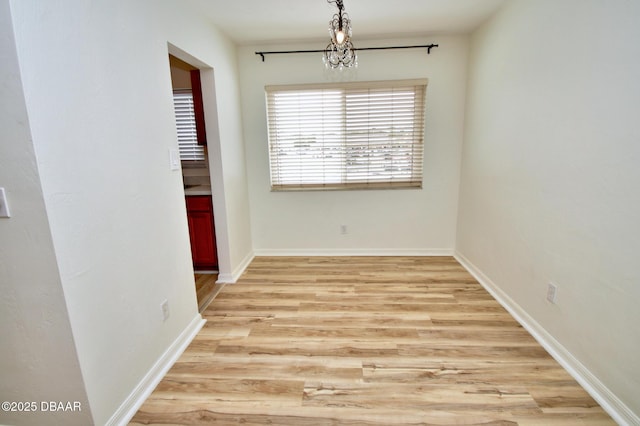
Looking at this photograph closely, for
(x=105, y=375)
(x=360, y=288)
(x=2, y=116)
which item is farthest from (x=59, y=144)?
(x=360, y=288)

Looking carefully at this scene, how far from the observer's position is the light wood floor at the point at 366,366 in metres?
1.54

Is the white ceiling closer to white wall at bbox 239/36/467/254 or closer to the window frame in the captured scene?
white wall at bbox 239/36/467/254

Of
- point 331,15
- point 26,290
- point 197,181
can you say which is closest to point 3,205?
point 26,290

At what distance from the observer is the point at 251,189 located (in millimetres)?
3730

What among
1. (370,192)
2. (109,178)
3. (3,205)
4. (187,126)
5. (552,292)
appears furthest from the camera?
(187,126)

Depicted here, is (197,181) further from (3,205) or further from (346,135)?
(3,205)

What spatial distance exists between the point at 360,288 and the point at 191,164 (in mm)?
2717

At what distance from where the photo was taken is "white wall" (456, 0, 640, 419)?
146 cm

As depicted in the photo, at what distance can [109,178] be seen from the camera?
1.45 m

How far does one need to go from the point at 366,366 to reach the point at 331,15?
2.92 metres

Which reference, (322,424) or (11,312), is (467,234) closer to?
(322,424)

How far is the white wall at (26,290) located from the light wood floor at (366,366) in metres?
0.48

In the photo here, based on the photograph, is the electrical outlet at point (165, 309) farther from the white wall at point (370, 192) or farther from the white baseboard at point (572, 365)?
the white baseboard at point (572, 365)

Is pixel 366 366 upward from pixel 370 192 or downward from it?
downward
